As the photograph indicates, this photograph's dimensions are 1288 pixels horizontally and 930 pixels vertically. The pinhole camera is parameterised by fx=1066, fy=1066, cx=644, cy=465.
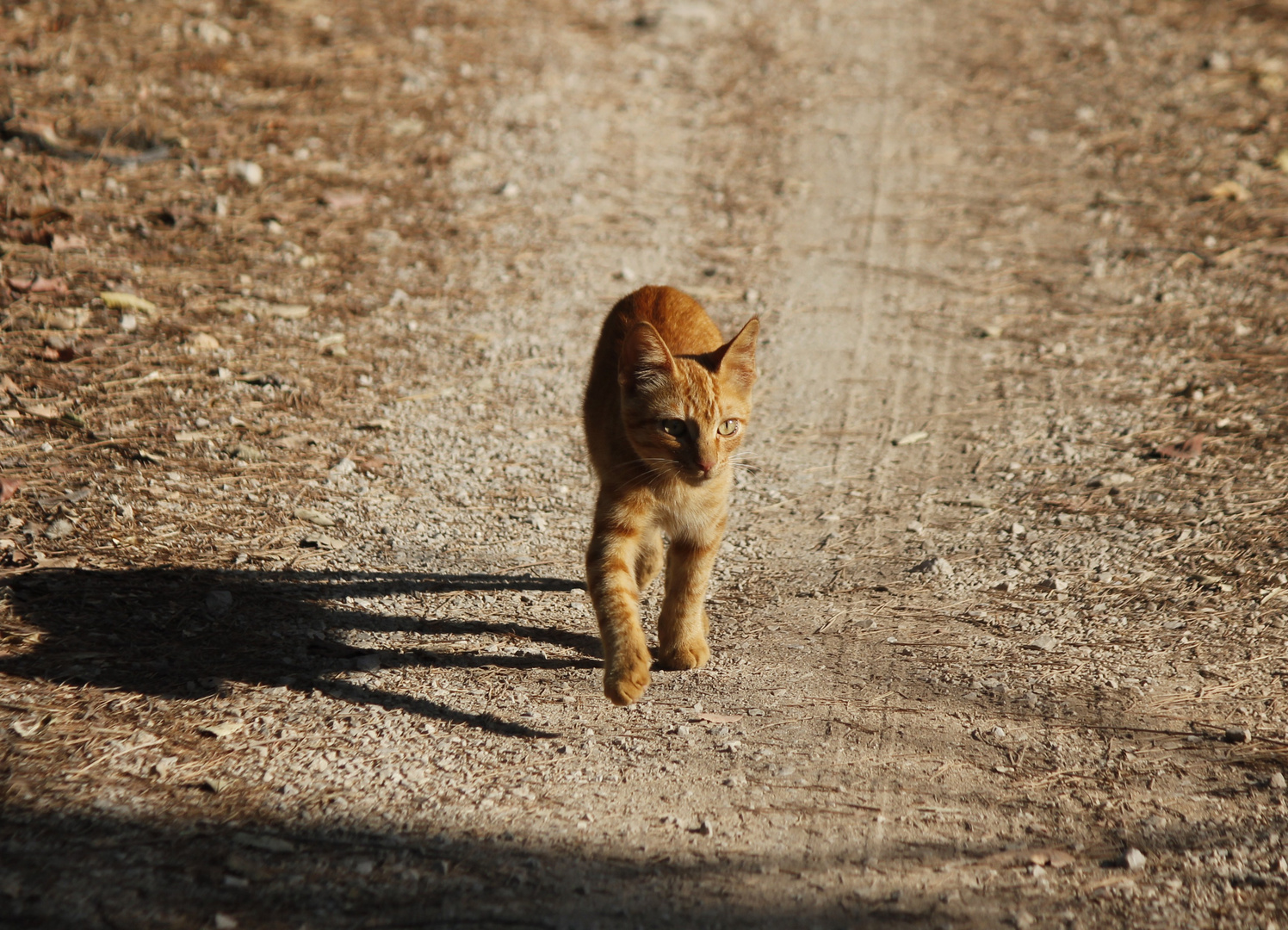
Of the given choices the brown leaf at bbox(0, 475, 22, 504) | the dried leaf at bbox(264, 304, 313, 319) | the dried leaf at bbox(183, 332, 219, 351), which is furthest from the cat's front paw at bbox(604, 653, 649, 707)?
the dried leaf at bbox(264, 304, 313, 319)

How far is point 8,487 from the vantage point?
4.74m

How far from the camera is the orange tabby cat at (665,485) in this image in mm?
3826

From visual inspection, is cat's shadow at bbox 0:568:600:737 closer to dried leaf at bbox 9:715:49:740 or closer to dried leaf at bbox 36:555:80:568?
dried leaf at bbox 36:555:80:568

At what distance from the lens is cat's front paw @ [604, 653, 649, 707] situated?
3611 mm

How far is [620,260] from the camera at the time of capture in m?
7.93

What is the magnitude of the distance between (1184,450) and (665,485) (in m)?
3.21

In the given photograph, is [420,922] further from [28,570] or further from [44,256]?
[44,256]

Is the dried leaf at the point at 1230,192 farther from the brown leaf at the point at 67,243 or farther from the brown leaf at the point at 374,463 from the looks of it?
the brown leaf at the point at 67,243

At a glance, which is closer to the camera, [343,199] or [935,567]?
[935,567]

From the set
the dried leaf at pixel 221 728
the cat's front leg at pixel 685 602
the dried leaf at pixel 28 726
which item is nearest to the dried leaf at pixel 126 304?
the dried leaf at pixel 28 726

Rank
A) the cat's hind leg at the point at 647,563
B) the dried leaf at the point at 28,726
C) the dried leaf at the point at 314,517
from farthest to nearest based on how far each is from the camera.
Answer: the dried leaf at the point at 314,517 < the cat's hind leg at the point at 647,563 < the dried leaf at the point at 28,726

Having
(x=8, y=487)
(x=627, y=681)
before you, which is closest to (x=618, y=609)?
(x=627, y=681)

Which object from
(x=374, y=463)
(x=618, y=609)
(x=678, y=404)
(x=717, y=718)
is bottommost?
(x=717, y=718)

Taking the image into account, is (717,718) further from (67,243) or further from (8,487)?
(67,243)
